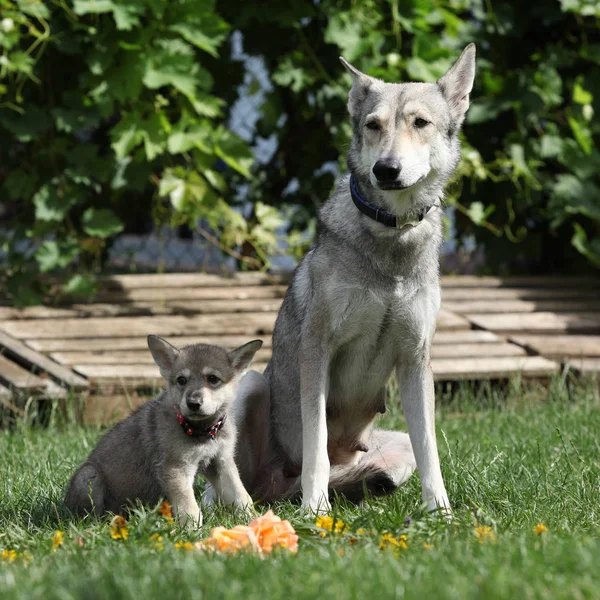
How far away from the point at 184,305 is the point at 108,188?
1.03 meters

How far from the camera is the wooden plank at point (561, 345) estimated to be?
233 inches

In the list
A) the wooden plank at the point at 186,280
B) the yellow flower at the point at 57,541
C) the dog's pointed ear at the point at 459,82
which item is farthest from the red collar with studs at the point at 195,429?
the wooden plank at the point at 186,280

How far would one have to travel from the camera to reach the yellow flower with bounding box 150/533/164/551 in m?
2.65

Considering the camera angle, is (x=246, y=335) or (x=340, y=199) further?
(x=246, y=335)

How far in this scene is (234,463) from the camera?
363 centimetres

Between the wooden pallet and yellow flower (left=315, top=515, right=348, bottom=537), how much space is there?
94.3 inches

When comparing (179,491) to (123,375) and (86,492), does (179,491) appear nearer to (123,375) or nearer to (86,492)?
(86,492)

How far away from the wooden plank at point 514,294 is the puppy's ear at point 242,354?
118 inches

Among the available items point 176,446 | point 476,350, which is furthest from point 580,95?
point 176,446

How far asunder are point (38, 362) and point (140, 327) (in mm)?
759

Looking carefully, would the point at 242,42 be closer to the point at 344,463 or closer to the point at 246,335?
the point at 246,335

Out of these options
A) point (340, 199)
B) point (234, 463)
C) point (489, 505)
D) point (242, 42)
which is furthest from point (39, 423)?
point (242, 42)

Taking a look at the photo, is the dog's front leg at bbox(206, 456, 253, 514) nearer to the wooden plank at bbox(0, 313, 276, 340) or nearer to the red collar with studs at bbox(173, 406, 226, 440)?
the red collar with studs at bbox(173, 406, 226, 440)

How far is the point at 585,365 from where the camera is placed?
573cm
